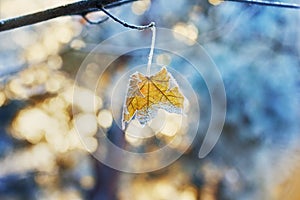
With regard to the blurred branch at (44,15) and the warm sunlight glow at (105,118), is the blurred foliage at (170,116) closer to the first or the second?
the warm sunlight glow at (105,118)

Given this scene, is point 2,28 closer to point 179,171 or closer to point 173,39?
point 173,39

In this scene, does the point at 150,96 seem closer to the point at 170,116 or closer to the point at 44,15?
the point at 44,15

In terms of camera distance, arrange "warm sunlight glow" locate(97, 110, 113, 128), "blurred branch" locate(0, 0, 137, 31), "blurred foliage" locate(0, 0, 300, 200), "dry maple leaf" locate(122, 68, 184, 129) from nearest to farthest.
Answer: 1. "blurred branch" locate(0, 0, 137, 31)
2. "dry maple leaf" locate(122, 68, 184, 129)
3. "blurred foliage" locate(0, 0, 300, 200)
4. "warm sunlight glow" locate(97, 110, 113, 128)

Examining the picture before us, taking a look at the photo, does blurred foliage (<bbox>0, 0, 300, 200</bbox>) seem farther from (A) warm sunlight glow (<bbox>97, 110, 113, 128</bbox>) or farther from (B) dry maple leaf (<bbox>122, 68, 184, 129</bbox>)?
(B) dry maple leaf (<bbox>122, 68, 184, 129</bbox>)

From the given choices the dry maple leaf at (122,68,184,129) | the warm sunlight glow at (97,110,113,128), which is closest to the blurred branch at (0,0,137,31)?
the dry maple leaf at (122,68,184,129)

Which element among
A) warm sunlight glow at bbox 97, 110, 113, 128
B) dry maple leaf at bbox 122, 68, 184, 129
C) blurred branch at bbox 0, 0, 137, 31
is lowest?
warm sunlight glow at bbox 97, 110, 113, 128

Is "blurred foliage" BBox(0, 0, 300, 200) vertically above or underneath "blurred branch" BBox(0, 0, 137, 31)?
underneath

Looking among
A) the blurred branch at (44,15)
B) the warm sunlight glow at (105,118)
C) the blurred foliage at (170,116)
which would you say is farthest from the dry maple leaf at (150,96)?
the warm sunlight glow at (105,118)
